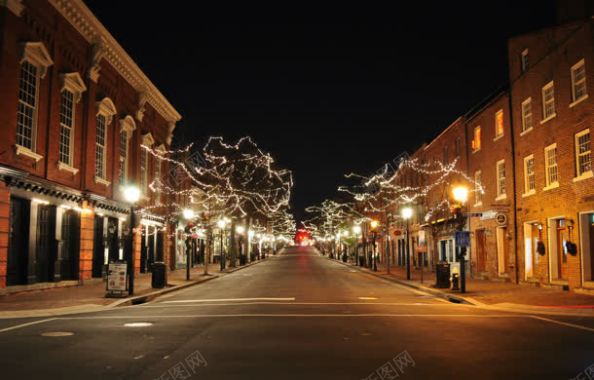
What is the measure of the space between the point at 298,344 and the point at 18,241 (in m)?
16.1

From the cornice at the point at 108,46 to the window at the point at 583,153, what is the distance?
21.4 meters

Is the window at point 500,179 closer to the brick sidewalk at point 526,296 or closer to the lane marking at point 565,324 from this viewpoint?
the brick sidewalk at point 526,296

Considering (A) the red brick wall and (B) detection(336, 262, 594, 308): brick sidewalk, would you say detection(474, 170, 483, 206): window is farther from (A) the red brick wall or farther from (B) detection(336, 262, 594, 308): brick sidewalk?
(A) the red brick wall

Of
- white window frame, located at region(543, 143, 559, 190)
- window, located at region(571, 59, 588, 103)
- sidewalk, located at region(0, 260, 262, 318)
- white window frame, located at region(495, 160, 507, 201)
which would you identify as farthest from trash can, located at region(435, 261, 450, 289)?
sidewalk, located at region(0, 260, 262, 318)

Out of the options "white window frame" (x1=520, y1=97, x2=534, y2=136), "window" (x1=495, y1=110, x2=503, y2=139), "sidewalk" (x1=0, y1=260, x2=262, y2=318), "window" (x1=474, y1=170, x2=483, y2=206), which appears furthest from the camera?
"window" (x1=474, y1=170, x2=483, y2=206)

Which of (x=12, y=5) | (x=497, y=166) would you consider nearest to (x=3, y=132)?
(x=12, y=5)

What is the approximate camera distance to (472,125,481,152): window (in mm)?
34844

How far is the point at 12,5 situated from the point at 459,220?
59.7 feet

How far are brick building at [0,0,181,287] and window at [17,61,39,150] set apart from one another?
0.04 m

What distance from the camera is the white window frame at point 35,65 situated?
74.5ft

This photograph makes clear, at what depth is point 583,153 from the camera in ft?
74.5

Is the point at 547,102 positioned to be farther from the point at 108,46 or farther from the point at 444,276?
the point at 108,46

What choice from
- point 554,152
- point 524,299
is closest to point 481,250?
point 554,152

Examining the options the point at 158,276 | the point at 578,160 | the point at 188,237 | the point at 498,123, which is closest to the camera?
the point at 578,160
